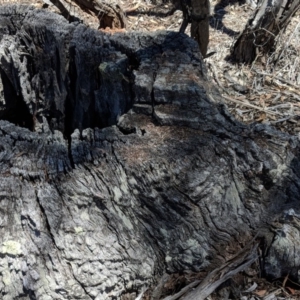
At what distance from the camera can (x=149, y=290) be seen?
181 centimetres

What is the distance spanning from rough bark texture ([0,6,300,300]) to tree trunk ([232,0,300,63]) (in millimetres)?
1689

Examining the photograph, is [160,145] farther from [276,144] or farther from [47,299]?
[47,299]

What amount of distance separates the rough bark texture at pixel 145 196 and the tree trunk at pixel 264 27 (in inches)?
66.5

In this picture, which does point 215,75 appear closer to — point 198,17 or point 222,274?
point 198,17

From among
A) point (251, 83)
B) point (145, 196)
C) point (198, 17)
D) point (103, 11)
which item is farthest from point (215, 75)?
point (145, 196)

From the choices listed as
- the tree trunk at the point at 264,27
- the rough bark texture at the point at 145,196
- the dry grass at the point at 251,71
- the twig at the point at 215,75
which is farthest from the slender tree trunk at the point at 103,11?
the rough bark texture at the point at 145,196

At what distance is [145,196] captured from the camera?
1724 mm

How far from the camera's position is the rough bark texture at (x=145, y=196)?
64.7 inches

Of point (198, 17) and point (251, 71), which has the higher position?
point (198, 17)

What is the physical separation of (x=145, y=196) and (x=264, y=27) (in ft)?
7.44

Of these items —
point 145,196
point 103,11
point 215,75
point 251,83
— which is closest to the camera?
point 145,196

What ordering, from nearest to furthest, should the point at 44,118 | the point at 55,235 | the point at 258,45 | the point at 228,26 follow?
the point at 55,235 < the point at 44,118 < the point at 258,45 < the point at 228,26

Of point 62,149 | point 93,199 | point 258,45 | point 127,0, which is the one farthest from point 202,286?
point 127,0

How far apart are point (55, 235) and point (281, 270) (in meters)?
0.79
